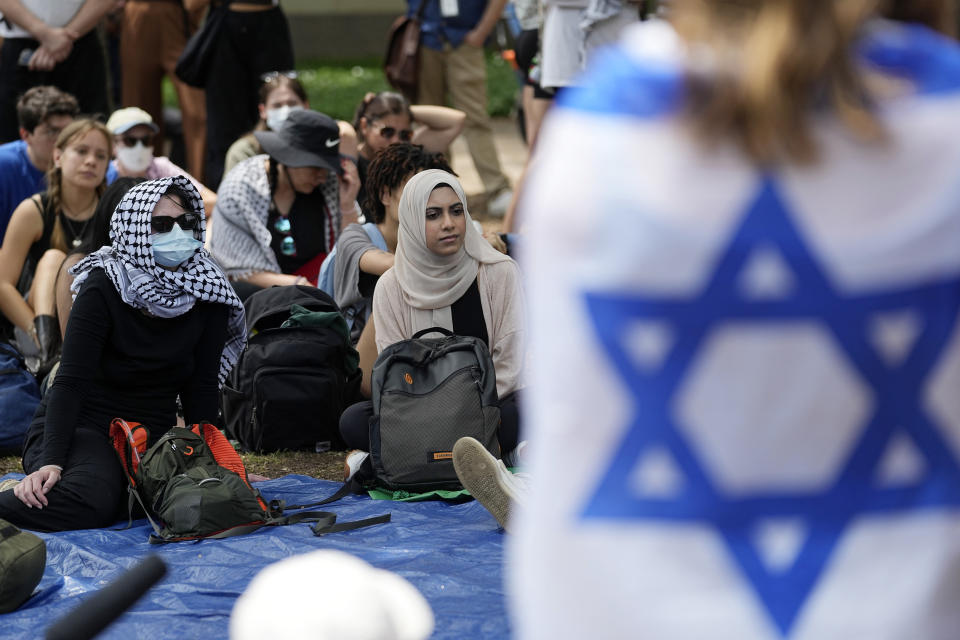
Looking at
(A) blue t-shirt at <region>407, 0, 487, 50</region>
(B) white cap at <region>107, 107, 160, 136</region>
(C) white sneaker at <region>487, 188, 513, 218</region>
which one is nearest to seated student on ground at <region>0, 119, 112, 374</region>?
(B) white cap at <region>107, 107, 160, 136</region>

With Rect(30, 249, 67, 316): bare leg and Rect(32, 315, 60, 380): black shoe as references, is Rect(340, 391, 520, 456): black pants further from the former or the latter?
Rect(30, 249, 67, 316): bare leg

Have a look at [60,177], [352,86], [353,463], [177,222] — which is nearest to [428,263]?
[353,463]

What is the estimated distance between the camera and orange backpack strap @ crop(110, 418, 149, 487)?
439 cm

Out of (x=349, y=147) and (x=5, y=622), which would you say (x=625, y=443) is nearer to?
(x=5, y=622)

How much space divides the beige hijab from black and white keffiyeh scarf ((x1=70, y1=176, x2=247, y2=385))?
2.98ft

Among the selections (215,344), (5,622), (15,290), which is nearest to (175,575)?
(5,622)

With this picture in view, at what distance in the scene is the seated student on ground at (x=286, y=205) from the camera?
20.4 feet

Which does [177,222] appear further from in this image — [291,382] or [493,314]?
[493,314]

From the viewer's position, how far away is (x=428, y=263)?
203 inches

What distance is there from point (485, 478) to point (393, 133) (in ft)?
11.5

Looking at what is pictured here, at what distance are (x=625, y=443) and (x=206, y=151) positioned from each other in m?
7.70

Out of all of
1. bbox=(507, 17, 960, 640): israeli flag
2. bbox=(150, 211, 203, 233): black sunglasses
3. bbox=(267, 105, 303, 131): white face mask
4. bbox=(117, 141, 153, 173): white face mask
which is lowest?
bbox=(117, 141, 153, 173): white face mask

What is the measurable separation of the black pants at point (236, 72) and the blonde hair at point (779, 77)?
7312 millimetres

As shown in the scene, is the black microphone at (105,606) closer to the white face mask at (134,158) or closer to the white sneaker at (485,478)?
the white sneaker at (485,478)
